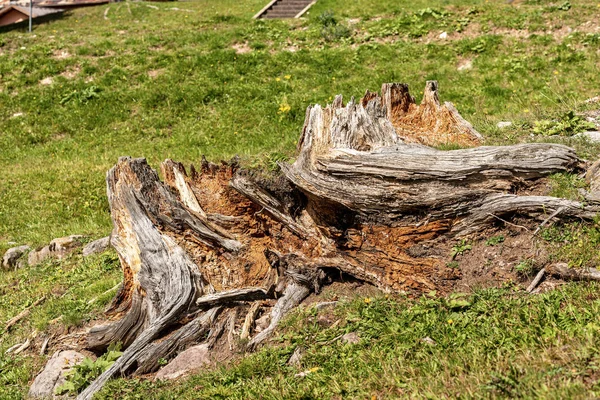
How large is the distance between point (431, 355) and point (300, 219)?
3076 millimetres

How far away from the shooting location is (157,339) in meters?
7.24

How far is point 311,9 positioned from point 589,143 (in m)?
20.7

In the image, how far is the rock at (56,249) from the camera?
12029 mm

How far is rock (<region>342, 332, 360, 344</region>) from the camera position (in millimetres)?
5965

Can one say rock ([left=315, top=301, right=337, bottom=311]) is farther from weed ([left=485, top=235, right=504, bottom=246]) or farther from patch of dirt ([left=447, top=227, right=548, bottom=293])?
weed ([left=485, top=235, right=504, bottom=246])

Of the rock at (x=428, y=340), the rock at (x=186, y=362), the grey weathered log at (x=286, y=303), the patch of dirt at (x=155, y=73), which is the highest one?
the rock at (x=428, y=340)

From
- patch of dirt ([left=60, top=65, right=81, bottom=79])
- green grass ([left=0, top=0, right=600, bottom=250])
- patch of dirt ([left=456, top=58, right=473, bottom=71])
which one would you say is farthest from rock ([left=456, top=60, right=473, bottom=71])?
patch of dirt ([left=60, top=65, right=81, bottom=79])

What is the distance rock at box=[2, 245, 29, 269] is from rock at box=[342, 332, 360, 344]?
8.60 meters

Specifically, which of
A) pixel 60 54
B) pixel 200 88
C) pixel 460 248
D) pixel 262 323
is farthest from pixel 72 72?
pixel 460 248

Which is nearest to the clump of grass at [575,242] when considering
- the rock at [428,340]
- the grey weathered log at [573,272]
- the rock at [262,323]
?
the grey weathered log at [573,272]

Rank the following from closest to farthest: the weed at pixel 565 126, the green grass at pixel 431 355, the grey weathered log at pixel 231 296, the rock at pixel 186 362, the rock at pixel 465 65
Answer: the green grass at pixel 431 355 → the rock at pixel 186 362 → the grey weathered log at pixel 231 296 → the weed at pixel 565 126 → the rock at pixel 465 65

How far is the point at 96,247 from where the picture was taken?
11734 mm

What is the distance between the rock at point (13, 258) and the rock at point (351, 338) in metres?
8.60

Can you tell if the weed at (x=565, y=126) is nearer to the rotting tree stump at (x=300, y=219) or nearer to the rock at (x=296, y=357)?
the rotting tree stump at (x=300, y=219)
